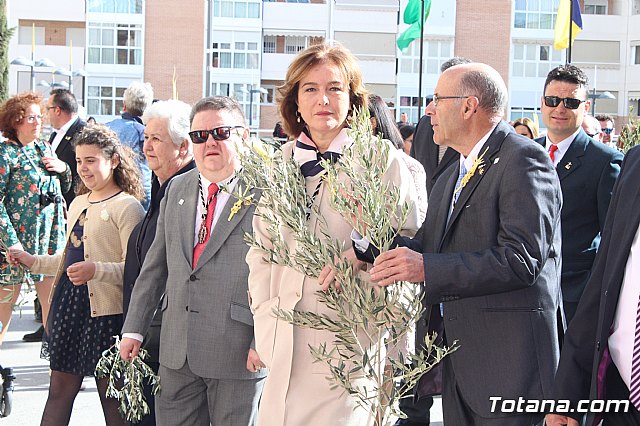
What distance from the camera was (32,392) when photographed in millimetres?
7285

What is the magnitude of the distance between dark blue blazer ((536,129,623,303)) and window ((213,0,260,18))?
48345 mm

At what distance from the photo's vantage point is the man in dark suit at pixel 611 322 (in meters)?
2.89

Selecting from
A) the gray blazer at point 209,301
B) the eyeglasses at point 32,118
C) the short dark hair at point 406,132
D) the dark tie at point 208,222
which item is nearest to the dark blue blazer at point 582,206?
the gray blazer at point 209,301

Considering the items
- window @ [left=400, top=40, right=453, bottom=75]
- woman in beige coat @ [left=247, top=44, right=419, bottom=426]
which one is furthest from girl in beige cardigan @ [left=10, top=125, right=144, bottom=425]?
window @ [left=400, top=40, right=453, bottom=75]

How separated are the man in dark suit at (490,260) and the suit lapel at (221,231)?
3.08 feet

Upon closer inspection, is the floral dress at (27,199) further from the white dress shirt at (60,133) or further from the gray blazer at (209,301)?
the gray blazer at (209,301)

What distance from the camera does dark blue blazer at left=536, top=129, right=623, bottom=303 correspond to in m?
5.23

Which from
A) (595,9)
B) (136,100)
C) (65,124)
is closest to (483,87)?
(136,100)

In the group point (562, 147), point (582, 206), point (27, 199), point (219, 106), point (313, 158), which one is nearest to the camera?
point (313, 158)

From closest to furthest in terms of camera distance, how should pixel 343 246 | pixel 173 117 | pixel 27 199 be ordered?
pixel 343 246, pixel 173 117, pixel 27 199

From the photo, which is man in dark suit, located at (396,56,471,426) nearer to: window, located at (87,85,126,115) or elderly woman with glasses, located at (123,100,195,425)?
elderly woman with glasses, located at (123,100,195,425)

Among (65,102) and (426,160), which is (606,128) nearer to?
(426,160)

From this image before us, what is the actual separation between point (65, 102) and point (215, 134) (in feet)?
18.8

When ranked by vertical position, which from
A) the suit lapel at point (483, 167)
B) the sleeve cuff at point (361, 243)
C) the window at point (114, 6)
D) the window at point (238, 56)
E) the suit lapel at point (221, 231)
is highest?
the window at point (114, 6)
